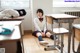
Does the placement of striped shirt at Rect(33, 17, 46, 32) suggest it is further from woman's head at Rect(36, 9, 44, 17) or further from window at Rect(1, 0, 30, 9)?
window at Rect(1, 0, 30, 9)

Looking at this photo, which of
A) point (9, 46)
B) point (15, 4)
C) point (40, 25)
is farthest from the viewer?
point (15, 4)

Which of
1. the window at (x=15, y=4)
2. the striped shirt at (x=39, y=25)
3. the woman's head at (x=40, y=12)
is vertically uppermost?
the window at (x=15, y=4)

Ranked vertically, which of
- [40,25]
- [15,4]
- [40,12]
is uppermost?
[15,4]

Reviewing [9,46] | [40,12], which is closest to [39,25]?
[40,12]

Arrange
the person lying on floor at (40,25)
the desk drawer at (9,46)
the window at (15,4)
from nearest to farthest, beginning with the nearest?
the desk drawer at (9,46)
the person lying on floor at (40,25)
the window at (15,4)

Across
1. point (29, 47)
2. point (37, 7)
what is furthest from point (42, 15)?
point (29, 47)

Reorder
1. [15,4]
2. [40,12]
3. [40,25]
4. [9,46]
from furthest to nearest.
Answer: [15,4] < [40,25] < [40,12] < [9,46]

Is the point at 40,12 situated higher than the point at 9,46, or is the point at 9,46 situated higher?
the point at 9,46

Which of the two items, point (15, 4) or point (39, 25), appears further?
Answer: point (15, 4)

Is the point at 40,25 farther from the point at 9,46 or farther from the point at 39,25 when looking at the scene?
the point at 9,46

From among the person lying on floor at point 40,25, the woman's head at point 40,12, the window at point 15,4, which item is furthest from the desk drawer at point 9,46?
the window at point 15,4

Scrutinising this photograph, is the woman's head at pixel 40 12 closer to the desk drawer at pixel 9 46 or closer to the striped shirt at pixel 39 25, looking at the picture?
the striped shirt at pixel 39 25

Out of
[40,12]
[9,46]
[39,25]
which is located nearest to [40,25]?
[39,25]

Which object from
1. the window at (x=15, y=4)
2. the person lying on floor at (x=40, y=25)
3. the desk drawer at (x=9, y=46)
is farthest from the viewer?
the window at (x=15, y=4)
